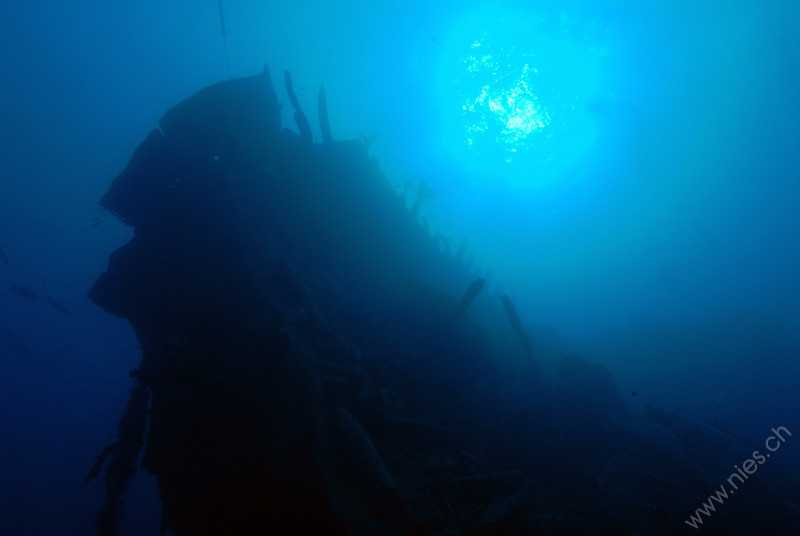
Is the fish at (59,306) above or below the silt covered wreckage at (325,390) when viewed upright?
below

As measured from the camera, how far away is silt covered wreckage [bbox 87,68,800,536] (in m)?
6.43

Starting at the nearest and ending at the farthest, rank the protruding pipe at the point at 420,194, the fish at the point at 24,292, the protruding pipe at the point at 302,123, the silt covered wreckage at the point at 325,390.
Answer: the silt covered wreckage at the point at 325,390
the protruding pipe at the point at 302,123
the protruding pipe at the point at 420,194
the fish at the point at 24,292

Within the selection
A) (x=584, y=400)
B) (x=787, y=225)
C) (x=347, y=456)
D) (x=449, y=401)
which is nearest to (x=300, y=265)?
(x=449, y=401)

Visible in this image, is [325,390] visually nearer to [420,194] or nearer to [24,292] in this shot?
[420,194]

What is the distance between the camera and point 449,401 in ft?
36.6

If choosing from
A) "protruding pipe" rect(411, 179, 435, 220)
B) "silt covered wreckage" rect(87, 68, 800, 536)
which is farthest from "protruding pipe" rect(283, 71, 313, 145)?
"protruding pipe" rect(411, 179, 435, 220)

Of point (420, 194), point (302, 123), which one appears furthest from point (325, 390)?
point (420, 194)

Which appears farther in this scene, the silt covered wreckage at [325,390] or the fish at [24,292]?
the fish at [24,292]

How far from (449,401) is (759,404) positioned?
106 ft

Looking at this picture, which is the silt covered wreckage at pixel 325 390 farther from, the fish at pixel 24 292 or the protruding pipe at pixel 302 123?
the fish at pixel 24 292

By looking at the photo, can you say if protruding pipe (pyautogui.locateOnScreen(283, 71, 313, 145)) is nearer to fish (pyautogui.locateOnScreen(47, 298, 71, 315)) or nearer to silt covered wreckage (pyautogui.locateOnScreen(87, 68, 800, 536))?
silt covered wreckage (pyautogui.locateOnScreen(87, 68, 800, 536))

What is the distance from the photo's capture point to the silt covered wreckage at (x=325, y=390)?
6.43 meters

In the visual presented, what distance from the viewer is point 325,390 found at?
7336 mm

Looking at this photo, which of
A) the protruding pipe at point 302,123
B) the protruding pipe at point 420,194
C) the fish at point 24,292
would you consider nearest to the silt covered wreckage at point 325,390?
the protruding pipe at point 302,123
